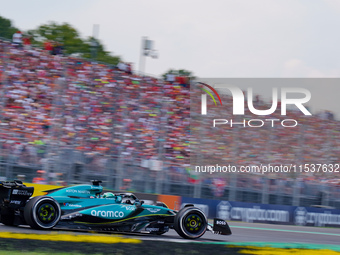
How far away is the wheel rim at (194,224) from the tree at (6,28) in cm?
4748

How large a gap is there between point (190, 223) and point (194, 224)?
0.10 metres

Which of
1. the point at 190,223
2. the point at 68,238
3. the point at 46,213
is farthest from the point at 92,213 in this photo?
the point at 190,223

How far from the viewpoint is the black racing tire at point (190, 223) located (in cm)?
916

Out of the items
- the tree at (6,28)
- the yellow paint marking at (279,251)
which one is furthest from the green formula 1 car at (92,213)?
the tree at (6,28)

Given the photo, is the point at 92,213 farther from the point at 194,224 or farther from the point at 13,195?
the point at 194,224

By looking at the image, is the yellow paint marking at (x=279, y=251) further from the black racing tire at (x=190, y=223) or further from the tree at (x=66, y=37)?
the tree at (x=66, y=37)

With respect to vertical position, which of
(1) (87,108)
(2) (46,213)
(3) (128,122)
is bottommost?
(2) (46,213)

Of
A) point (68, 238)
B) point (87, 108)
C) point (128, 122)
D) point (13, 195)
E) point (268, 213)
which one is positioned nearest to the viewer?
point (68, 238)

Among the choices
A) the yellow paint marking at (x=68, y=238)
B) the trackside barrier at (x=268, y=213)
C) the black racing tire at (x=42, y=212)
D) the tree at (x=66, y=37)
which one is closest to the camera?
the yellow paint marking at (x=68, y=238)

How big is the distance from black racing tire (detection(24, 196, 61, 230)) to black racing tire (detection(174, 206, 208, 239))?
2.21 m

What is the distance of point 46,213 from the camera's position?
8.12 metres

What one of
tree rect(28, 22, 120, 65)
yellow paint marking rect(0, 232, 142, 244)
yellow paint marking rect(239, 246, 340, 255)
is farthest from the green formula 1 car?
tree rect(28, 22, 120, 65)

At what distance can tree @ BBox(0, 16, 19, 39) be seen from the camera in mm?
52688

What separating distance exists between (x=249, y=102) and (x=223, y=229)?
13.1m
